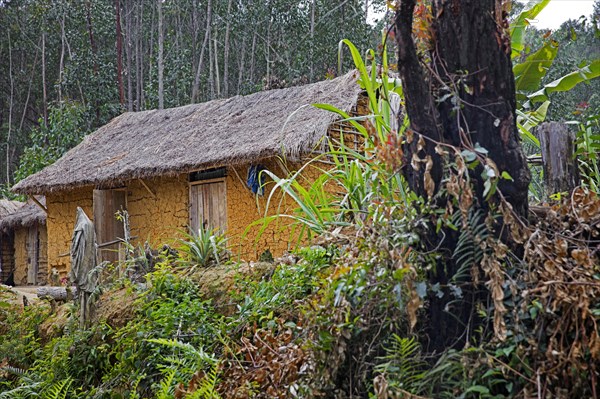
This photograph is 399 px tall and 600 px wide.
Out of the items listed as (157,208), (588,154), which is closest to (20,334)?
(588,154)

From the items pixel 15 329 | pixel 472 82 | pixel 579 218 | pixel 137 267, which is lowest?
pixel 15 329

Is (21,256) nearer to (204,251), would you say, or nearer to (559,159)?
(204,251)

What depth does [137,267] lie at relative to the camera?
676 cm

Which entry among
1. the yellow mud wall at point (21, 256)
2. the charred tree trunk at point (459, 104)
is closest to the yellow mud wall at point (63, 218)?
the yellow mud wall at point (21, 256)

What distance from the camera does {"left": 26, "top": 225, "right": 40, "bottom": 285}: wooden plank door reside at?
1983 cm

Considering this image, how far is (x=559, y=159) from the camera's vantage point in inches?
169

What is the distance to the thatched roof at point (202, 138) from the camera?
1062cm

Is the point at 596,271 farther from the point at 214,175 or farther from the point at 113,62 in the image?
the point at 113,62

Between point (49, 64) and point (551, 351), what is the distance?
32147 millimetres

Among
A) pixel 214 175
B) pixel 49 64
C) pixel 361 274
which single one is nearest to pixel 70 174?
pixel 214 175

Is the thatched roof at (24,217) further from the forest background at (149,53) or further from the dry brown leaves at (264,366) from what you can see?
the dry brown leaves at (264,366)

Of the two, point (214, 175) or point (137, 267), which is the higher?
point (214, 175)

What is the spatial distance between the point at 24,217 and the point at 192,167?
950 centimetres

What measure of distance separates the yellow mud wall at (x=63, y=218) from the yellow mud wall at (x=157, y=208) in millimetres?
1277
